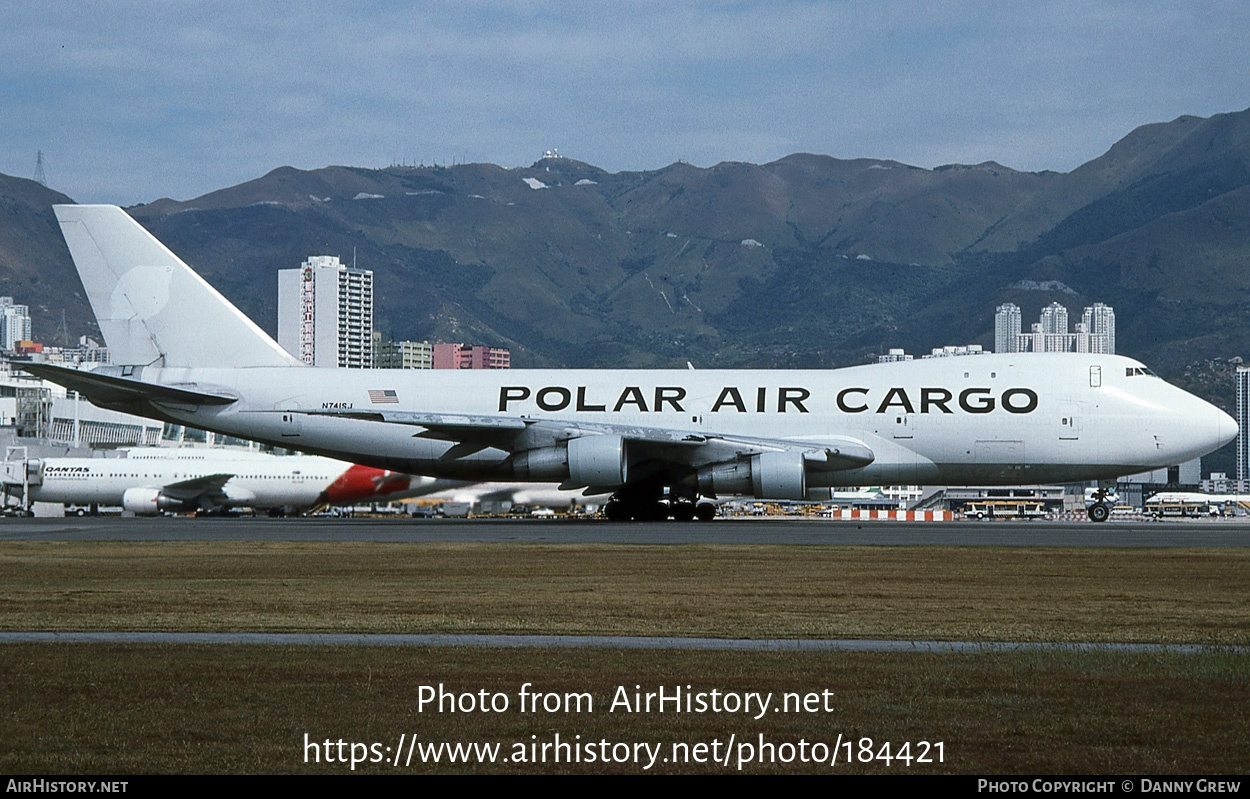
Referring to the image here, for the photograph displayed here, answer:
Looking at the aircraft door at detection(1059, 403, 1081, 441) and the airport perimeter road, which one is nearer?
the airport perimeter road

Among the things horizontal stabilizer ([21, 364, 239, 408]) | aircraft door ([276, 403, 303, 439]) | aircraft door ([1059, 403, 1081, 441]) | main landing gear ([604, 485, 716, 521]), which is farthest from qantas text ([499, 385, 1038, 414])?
horizontal stabilizer ([21, 364, 239, 408])

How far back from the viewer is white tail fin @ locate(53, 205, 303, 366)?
43906 mm

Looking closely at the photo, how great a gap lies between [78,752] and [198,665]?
10.9ft

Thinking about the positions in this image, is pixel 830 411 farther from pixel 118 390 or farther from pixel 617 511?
pixel 118 390

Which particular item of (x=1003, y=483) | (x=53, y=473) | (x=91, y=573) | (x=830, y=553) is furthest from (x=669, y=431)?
(x=53, y=473)

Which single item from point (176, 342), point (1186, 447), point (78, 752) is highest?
point (176, 342)

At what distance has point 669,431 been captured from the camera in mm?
39344

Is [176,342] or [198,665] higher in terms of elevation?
[176,342]

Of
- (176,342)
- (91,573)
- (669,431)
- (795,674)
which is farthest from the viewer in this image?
(176,342)

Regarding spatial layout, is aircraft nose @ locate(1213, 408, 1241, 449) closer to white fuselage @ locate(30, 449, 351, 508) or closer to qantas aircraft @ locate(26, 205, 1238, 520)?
qantas aircraft @ locate(26, 205, 1238, 520)

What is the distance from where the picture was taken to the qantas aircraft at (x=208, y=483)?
64.9 metres

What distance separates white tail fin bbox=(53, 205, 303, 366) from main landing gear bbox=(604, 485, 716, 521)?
12175 millimetres

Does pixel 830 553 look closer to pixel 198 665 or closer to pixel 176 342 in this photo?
pixel 198 665

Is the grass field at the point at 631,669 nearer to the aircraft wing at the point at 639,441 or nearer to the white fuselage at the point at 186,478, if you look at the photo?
the aircraft wing at the point at 639,441
